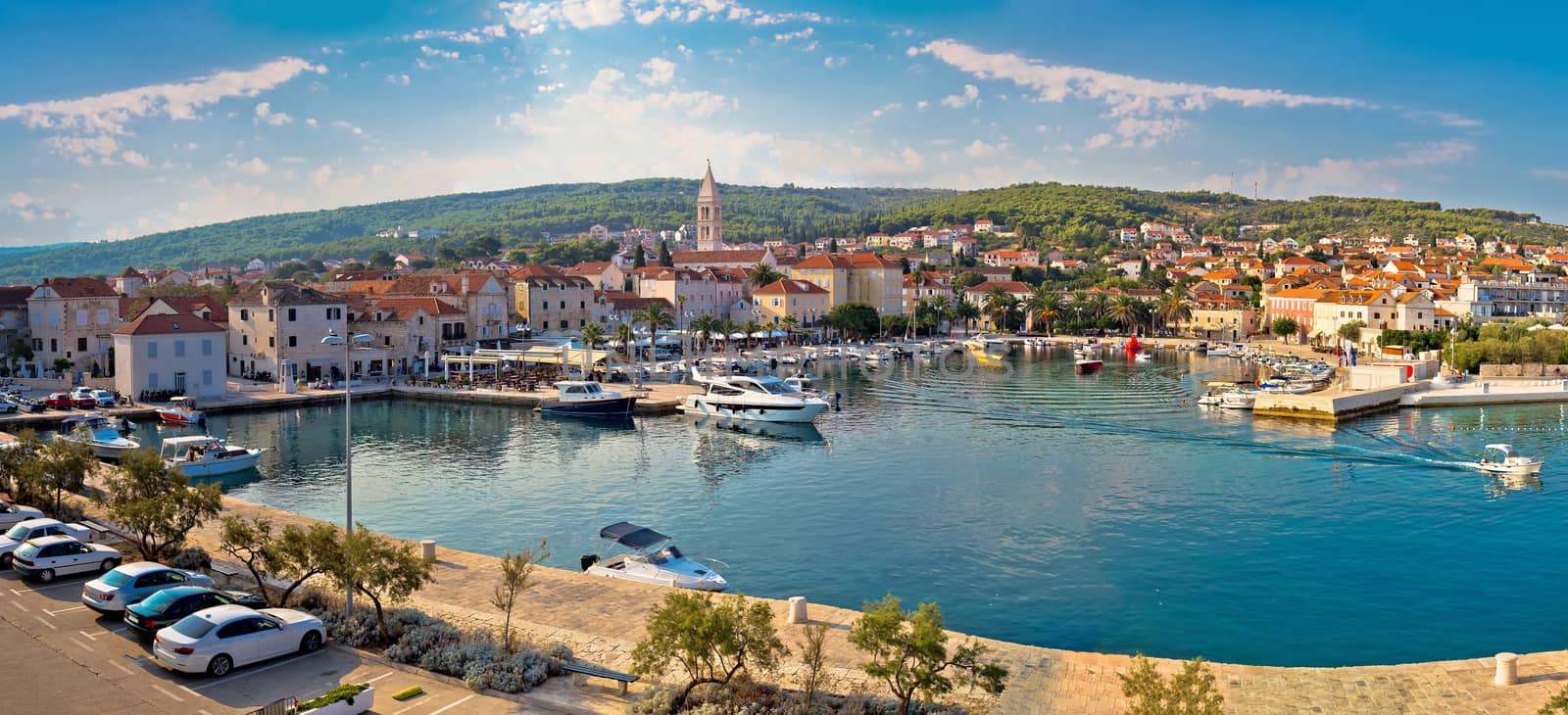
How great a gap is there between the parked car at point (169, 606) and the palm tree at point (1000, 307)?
10936 cm

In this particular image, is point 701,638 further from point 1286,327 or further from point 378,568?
point 1286,327

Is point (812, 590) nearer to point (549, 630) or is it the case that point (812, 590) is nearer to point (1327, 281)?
point (549, 630)

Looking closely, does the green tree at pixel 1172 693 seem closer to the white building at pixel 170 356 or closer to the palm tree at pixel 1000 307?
the white building at pixel 170 356

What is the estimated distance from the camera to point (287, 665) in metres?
14.5

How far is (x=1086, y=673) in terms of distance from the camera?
50.6 feet

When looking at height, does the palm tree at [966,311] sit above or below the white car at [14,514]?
above

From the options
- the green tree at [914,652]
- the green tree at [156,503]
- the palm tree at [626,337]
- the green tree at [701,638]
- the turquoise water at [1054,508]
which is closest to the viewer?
the green tree at [914,652]

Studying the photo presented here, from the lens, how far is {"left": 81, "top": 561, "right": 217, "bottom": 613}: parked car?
53.1ft

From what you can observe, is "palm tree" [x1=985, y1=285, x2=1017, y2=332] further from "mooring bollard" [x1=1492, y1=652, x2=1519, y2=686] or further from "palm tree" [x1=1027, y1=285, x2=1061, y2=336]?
"mooring bollard" [x1=1492, y1=652, x2=1519, y2=686]

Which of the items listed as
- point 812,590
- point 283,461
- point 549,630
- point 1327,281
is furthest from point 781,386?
point 1327,281

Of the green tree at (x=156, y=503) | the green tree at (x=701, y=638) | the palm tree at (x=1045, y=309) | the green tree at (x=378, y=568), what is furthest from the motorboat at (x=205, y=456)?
the palm tree at (x=1045, y=309)

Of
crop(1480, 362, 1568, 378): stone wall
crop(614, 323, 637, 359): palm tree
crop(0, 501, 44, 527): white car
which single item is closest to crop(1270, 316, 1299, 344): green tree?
crop(1480, 362, 1568, 378): stone wall

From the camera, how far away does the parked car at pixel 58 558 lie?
1828cm

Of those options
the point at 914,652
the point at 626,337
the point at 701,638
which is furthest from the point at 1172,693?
the point at 626,337
